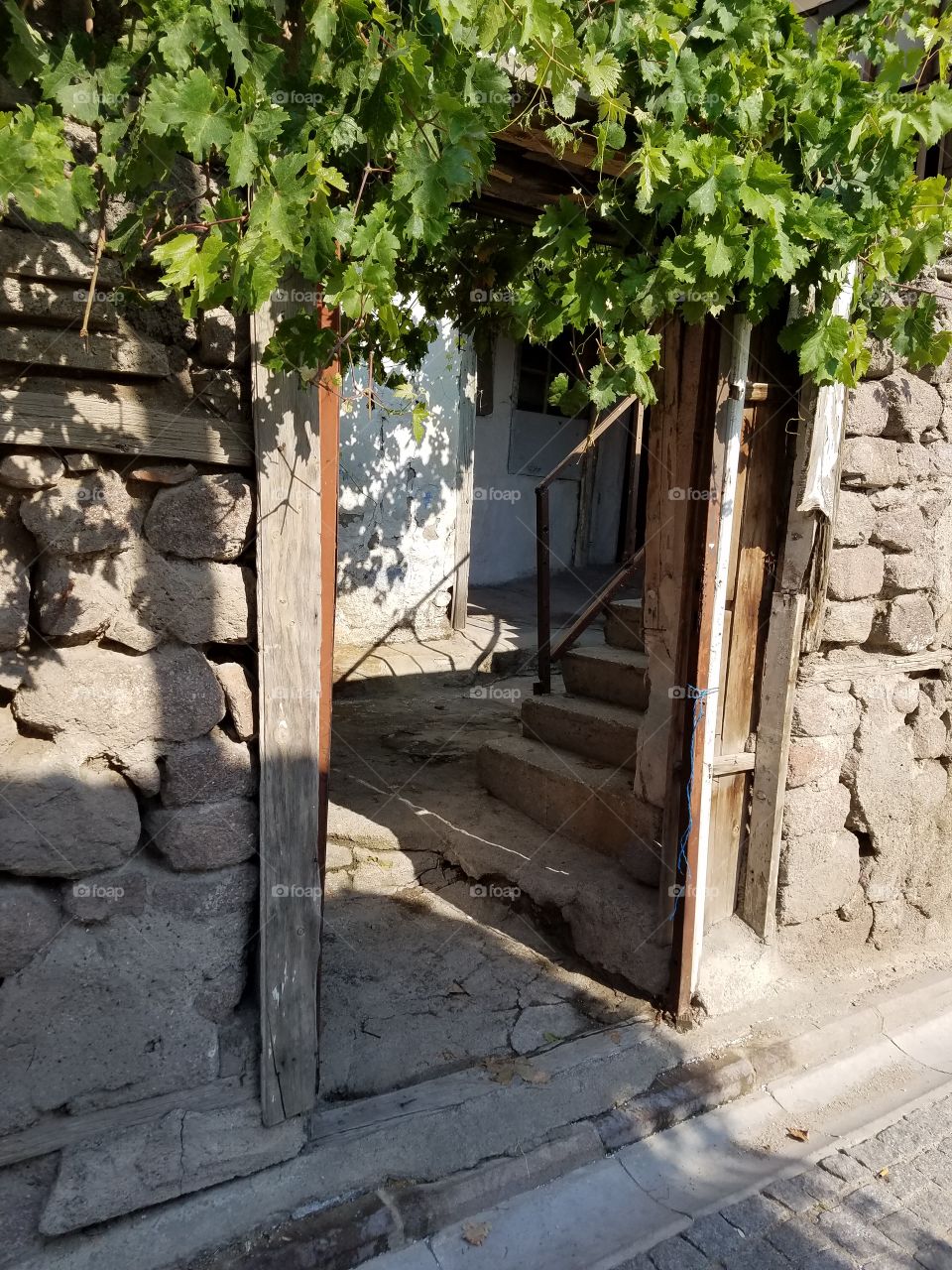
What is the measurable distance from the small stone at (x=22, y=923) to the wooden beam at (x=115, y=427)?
108 centimetres

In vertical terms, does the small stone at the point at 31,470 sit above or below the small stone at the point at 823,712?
above

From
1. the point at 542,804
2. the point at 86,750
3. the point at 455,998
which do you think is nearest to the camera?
the point at 86,750

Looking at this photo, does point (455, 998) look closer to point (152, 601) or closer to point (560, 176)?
point (152, 601)

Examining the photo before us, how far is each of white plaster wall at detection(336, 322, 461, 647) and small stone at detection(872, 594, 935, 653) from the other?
186 inches

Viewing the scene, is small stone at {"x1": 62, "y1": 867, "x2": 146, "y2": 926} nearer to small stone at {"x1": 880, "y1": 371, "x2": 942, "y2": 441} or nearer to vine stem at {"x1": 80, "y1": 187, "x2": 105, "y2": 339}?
vine stem at {"x1": 80, "y1": 187, "x2": 105, "y2": 339}

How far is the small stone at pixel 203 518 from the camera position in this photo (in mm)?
2172

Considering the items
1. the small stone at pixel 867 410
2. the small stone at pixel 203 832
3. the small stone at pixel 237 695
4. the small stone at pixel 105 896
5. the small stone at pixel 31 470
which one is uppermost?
the small stone at pixel 867 410

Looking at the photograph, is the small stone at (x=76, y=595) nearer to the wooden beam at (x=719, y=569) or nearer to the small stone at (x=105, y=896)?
the small stone at (x=105, y=896)

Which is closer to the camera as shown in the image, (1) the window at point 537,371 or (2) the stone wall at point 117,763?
(2) the stone wall at point 117,763

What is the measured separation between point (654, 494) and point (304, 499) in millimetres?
1583

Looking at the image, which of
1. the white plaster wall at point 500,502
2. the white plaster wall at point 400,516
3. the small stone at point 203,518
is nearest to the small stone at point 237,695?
the small stone at point 203,518

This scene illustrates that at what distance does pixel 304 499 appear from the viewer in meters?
2.33

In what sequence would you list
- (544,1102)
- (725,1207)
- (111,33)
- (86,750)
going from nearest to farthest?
(111,33)
(86,750)
(725,1207)
(544,1102)

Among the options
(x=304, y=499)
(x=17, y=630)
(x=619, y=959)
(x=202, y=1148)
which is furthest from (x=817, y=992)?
(x=17, y=630)
